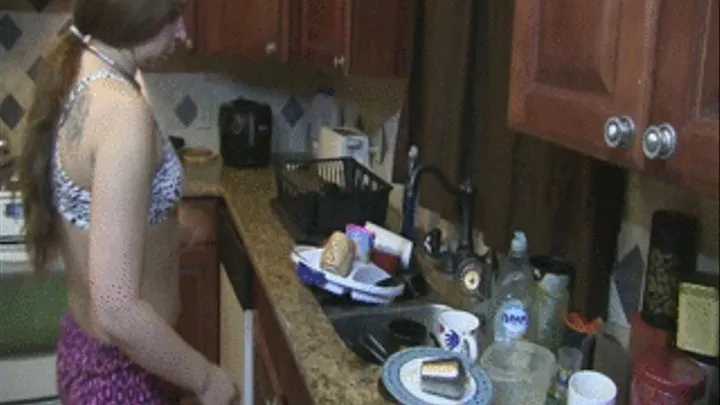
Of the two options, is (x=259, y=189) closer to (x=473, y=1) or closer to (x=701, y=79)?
(x=473, y=1)

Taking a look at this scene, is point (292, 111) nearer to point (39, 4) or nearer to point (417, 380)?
point (39, 4)

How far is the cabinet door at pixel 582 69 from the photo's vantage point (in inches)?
34.1

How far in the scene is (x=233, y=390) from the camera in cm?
153

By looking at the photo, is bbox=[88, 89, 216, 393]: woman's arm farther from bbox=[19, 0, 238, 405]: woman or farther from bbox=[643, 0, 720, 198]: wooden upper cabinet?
bbox=[643, 0, 720, 198]: wooden upper cabinet

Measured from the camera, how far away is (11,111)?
3.00m

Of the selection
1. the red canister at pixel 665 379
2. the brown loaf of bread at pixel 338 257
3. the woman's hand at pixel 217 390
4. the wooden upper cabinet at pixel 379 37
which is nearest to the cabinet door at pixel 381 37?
the wooden upper cabinet at pixel 379 37

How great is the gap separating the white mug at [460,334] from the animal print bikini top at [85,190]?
58cm

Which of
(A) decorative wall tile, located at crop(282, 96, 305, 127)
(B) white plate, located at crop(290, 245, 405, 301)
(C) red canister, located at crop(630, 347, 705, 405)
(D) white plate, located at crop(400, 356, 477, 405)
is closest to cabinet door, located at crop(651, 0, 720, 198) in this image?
(C) red canister, located at crop(630, 347, 705, 405)

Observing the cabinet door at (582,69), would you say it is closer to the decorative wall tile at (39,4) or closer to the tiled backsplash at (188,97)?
the tiled backsplash at (188,97)

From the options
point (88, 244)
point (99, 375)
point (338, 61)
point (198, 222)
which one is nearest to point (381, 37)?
point (338, 61)

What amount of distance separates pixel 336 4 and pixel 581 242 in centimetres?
150

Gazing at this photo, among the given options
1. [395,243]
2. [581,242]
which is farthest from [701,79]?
[395,243]

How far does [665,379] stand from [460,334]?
39 centimetres

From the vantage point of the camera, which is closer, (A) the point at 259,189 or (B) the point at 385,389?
(B) the point at 385,389
